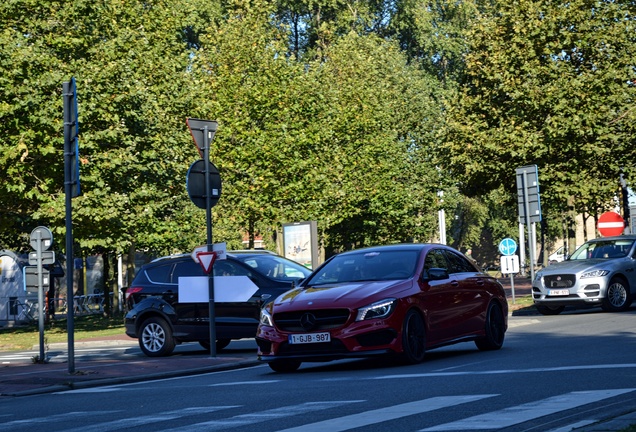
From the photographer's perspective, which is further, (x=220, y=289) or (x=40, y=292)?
(x=40, y=292)

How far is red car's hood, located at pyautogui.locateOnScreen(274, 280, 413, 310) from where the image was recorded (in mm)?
14375

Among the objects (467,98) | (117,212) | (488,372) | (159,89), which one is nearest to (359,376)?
(488,372)

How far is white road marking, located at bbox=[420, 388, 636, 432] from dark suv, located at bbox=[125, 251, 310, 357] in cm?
1050

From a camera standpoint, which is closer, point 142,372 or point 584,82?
point 142,372

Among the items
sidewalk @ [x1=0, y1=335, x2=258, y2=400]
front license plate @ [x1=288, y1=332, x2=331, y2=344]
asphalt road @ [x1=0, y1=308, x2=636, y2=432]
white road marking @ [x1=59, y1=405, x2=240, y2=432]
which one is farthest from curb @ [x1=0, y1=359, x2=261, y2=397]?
white road marking @ [x1=59, y1=405, x2=240, y2=432]

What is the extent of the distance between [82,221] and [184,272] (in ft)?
43.3

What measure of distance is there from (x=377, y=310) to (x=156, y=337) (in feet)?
25.2

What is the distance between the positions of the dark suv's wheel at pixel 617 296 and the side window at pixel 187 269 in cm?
1011

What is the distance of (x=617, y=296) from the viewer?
1071 inches

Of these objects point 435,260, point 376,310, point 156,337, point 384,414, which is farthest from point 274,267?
point 384,414

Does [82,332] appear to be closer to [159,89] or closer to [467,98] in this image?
[159,89]

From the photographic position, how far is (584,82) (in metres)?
34.8

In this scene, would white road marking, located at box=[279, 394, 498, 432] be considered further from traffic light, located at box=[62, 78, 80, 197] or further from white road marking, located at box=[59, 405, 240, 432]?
traffic light, located at box=[62, 78, 80, 197]

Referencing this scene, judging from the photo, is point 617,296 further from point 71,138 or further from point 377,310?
point 71,138
